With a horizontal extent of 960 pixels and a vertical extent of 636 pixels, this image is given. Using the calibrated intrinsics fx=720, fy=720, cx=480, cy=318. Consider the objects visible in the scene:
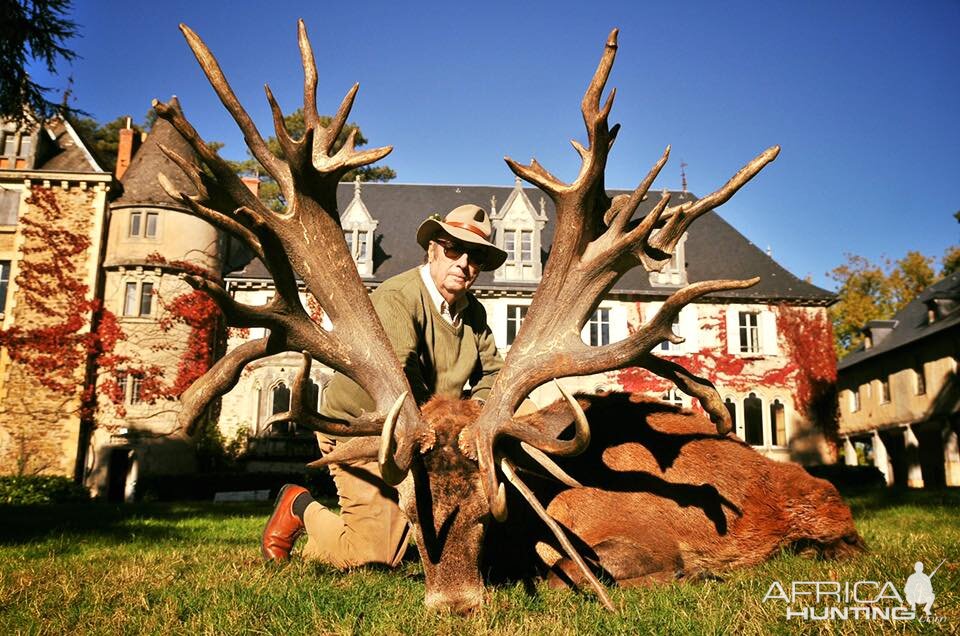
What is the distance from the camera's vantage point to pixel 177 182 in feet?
85.7

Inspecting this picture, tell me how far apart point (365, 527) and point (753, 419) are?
2712 centimetres

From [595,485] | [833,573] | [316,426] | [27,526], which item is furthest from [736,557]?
[27,526]

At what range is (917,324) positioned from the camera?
111 ft

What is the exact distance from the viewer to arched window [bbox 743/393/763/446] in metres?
28.5

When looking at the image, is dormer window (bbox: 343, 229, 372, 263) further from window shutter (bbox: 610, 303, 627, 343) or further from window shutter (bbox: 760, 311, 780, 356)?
window shutter (bbox: 760, 311, 780, 356)

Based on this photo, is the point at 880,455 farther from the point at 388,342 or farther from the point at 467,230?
the point at 388,342

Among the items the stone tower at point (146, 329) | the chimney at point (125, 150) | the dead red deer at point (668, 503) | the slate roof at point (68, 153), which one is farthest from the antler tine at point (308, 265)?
the chimney at point (125, 150)

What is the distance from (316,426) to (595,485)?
203 centimetres

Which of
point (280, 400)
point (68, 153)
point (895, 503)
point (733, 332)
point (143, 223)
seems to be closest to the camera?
point (895, 503)

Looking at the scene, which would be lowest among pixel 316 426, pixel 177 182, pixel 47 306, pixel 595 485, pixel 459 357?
pixel 595 485

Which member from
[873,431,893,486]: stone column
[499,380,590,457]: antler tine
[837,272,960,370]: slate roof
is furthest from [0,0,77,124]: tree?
[873,431,893,486]: stone column

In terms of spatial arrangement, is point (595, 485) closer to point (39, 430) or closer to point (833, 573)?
point (833, 573)

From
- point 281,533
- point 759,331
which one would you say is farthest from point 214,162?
point 759,331

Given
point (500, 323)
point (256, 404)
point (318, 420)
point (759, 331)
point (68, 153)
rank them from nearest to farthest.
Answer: point (318, 420)
point (256, 404)
point (68, 153)
point (500, 323)
point (759, 331)
